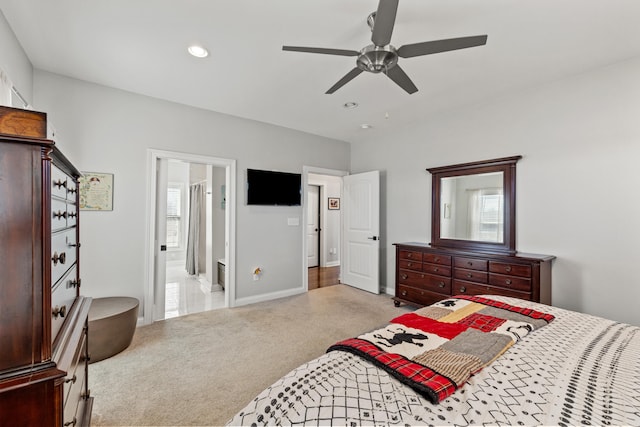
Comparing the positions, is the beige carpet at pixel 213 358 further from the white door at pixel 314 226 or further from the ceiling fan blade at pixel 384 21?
the white door at pixel 314 226

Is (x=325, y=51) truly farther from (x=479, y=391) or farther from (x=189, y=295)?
(x=189, y=295)

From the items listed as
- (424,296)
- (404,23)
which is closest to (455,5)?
(404,23)

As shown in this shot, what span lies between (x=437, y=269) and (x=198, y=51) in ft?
11.3

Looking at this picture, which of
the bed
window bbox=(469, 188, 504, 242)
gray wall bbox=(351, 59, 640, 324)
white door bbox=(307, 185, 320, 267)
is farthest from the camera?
white door bbox=(307, 185, 320, 267)

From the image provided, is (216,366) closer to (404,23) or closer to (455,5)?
(404,23)

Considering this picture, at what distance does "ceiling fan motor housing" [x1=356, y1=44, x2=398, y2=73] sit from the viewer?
187 cm

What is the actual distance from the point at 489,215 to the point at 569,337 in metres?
2.28

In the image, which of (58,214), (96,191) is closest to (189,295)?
(96,191)

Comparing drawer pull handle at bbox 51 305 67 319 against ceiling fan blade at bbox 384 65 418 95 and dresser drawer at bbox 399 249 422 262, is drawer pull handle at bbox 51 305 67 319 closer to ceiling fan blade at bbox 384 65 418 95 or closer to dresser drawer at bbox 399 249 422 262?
ceiling fan blade at bbox 384 65 418 95

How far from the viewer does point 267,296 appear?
423 cm

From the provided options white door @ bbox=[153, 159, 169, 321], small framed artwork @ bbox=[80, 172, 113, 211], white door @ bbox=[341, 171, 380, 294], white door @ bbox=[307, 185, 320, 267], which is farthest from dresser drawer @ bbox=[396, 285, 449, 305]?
small framed artwork @ bbox=[80, 172, 113, 211]

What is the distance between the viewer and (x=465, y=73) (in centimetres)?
275

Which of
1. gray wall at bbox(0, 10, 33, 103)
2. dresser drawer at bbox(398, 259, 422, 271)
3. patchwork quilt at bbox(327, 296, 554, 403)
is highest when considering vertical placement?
gray wall at bbox(0, 10, 33, 103)

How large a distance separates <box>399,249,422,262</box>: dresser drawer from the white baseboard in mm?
1764
